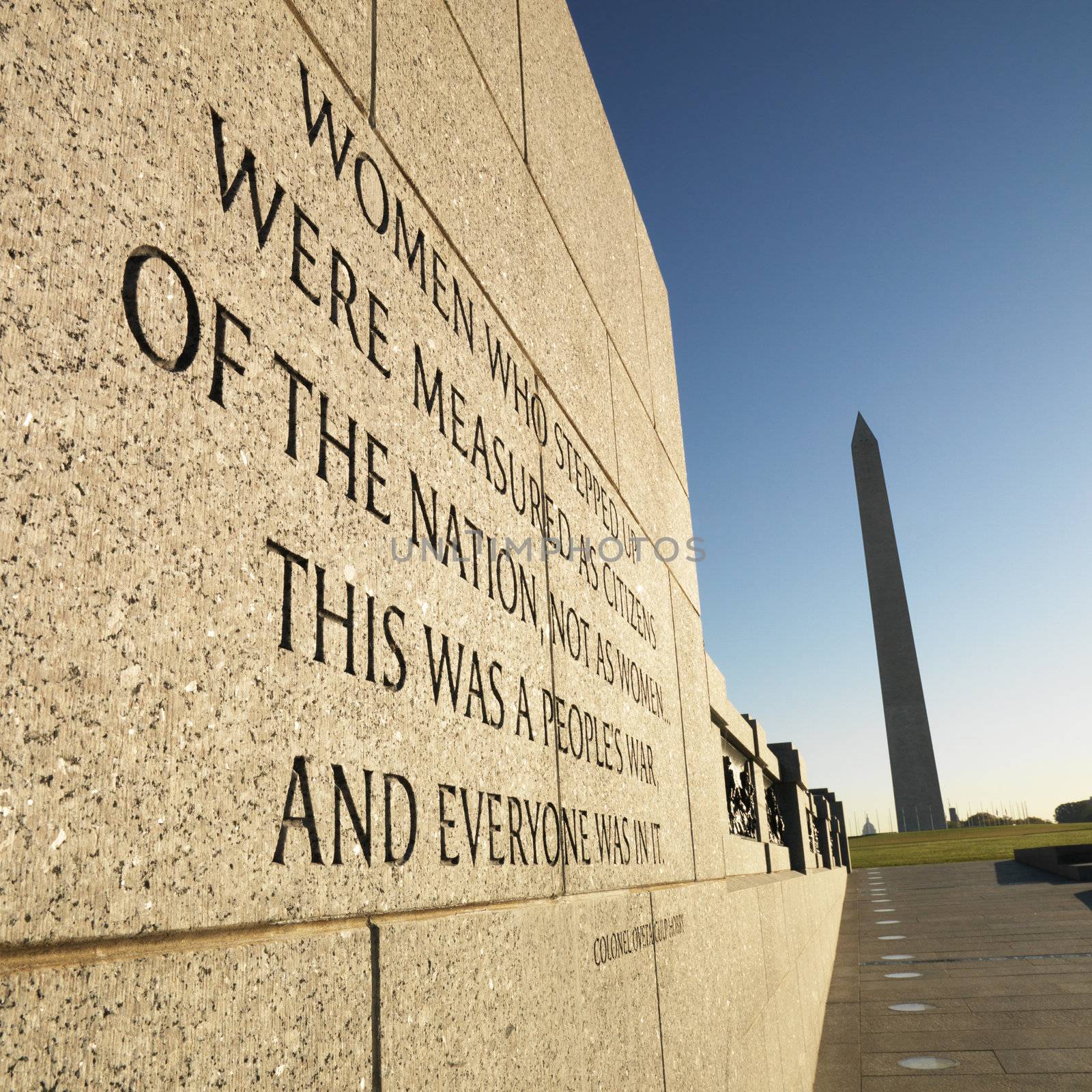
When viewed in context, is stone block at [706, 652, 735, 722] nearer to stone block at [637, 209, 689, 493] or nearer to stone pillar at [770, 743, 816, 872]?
stone block at [637, 209, 689, 493]

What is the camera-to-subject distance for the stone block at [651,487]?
176 inches

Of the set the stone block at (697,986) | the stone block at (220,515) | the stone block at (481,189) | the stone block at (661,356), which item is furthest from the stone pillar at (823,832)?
the stone block at (220,515)

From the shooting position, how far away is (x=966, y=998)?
9320 millimetres

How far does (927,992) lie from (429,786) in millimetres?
9846

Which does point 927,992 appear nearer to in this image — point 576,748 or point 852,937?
point 852,937

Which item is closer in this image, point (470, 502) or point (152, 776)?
point (152, 776)

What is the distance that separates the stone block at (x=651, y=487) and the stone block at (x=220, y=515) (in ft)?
7.58

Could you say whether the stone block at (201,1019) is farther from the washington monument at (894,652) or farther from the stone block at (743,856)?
the washington monument at (894,652)

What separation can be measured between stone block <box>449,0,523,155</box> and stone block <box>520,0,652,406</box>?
0.11m

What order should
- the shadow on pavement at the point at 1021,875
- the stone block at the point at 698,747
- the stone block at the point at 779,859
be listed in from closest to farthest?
the stone block at the point at 698,747 → the stone block at the point at 779,859 → the shadow on pavement at the point at 1021,875

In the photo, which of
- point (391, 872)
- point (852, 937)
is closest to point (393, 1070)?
point (391, 872)

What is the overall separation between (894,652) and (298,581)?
68.6 m

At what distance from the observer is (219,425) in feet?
4.69

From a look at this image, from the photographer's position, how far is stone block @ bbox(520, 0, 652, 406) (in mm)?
3611
